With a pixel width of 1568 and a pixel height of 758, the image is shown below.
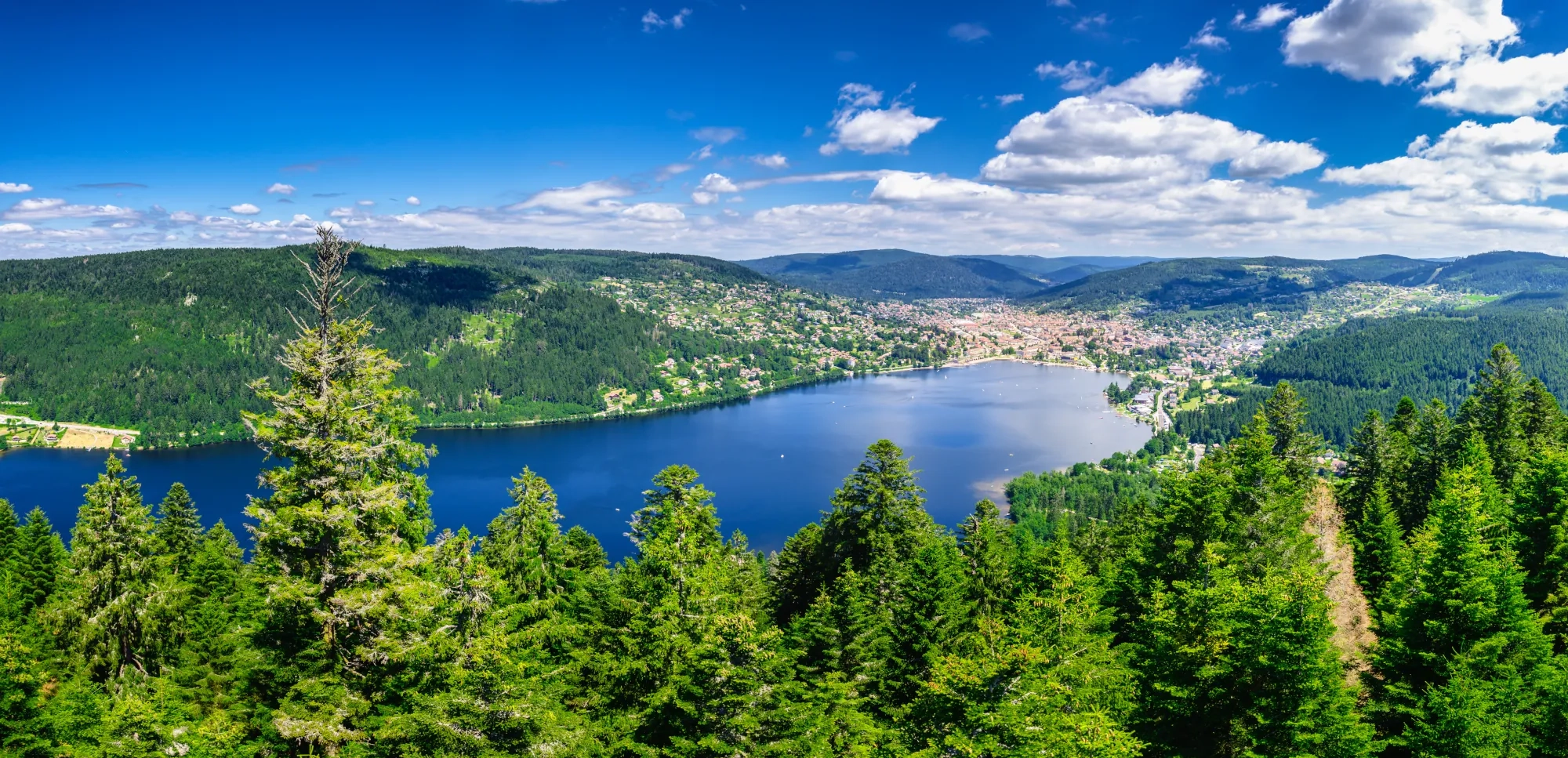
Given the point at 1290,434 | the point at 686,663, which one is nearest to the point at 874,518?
the point at 686,663

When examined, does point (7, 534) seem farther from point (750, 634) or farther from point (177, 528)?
point (750, 634)

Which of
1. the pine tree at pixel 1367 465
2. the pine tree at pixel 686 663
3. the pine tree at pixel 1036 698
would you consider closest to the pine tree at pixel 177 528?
the pine tree at pixel 686 663

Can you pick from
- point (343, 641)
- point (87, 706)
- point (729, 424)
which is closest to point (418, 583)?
point (343, 641)

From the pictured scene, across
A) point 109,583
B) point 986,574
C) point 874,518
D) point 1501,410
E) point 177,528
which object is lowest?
point 177,528

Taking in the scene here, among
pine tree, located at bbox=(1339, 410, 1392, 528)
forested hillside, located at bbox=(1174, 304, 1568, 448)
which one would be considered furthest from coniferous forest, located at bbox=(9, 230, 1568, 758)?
forested hillside, located at bbox=(1174, 304, 1568, 448)

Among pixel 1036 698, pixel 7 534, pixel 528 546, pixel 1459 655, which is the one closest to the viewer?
pixel 1036 698

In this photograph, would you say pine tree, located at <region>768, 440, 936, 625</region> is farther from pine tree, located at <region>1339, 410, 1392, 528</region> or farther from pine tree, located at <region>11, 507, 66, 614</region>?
pine tree, located at <region>11, 507, 66, 614</region>

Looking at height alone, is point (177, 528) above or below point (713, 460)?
above
